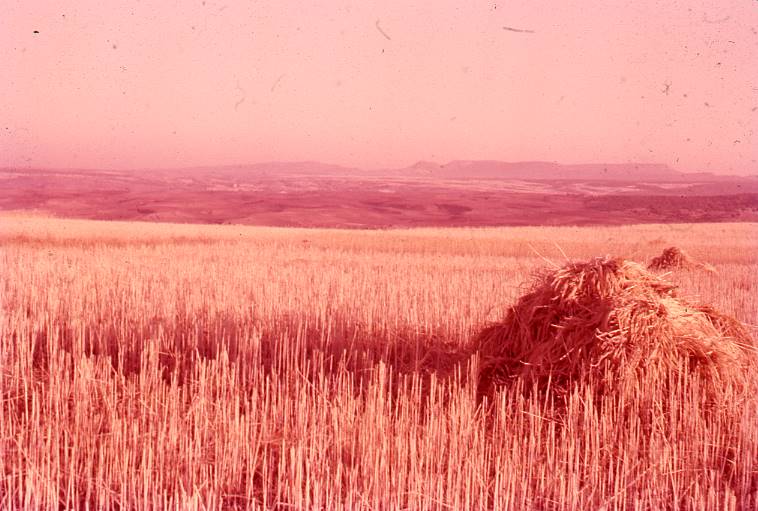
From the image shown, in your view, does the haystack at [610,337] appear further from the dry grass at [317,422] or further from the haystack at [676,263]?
the haystack at [676,263]

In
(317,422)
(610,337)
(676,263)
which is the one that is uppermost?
(610,337)

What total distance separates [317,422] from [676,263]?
10.9 meters

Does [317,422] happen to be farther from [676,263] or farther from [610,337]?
[676,263]

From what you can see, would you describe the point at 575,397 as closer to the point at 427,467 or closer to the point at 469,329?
the point at 427,467

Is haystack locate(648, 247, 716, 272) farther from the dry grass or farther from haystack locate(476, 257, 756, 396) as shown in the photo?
haystack locate(476, 257, 756, 396)

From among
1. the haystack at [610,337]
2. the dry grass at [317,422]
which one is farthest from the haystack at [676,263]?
the haystack at [610,337]

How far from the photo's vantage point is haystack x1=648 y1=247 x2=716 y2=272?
14.2m

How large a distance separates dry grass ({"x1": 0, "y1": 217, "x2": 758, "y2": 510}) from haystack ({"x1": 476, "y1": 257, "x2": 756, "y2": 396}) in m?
0.16

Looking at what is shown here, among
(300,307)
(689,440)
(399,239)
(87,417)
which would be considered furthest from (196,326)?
(399,239)

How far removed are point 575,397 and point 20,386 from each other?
4.01 meters

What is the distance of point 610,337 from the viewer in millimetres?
5762

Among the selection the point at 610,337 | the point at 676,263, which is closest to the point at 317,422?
the point at 610,337

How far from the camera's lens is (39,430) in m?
4.82

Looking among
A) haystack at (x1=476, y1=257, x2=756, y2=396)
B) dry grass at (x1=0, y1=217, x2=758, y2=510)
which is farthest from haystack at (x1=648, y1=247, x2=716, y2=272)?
haystack at (x1=476, y1=257, x2=756, y2=396)
